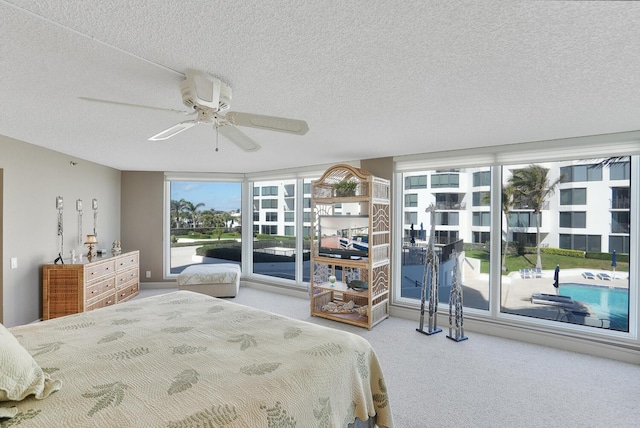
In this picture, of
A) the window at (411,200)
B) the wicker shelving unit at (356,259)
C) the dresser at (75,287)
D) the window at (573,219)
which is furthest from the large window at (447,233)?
the dresser at (75,287)

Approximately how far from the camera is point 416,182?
14.9ft

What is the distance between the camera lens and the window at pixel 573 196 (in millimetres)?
3549

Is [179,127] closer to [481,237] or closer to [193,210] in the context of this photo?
[481,237]

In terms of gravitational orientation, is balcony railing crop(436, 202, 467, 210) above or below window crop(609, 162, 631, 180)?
below

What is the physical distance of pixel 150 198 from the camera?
19.5 ft

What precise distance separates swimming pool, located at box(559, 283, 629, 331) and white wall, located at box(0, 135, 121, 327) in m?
6.55

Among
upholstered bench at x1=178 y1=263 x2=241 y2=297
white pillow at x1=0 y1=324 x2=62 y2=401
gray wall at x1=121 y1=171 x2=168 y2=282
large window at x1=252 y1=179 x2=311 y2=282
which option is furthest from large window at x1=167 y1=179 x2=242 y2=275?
white pillow at x1=0 y1=324 x2=62 y2=401

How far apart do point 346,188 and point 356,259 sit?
101 centimetres

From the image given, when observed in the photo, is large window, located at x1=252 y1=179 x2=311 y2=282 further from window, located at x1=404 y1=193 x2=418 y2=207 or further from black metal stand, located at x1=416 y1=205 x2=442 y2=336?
black metal stand, located at x1=416 y1=205 x2=442 y2=336

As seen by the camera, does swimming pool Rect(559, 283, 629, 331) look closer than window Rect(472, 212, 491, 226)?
Yes

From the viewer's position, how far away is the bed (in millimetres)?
1199

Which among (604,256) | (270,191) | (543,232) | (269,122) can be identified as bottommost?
(604,256)

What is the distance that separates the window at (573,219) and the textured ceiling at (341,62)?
975mm

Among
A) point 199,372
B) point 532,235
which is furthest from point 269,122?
point 532,235
